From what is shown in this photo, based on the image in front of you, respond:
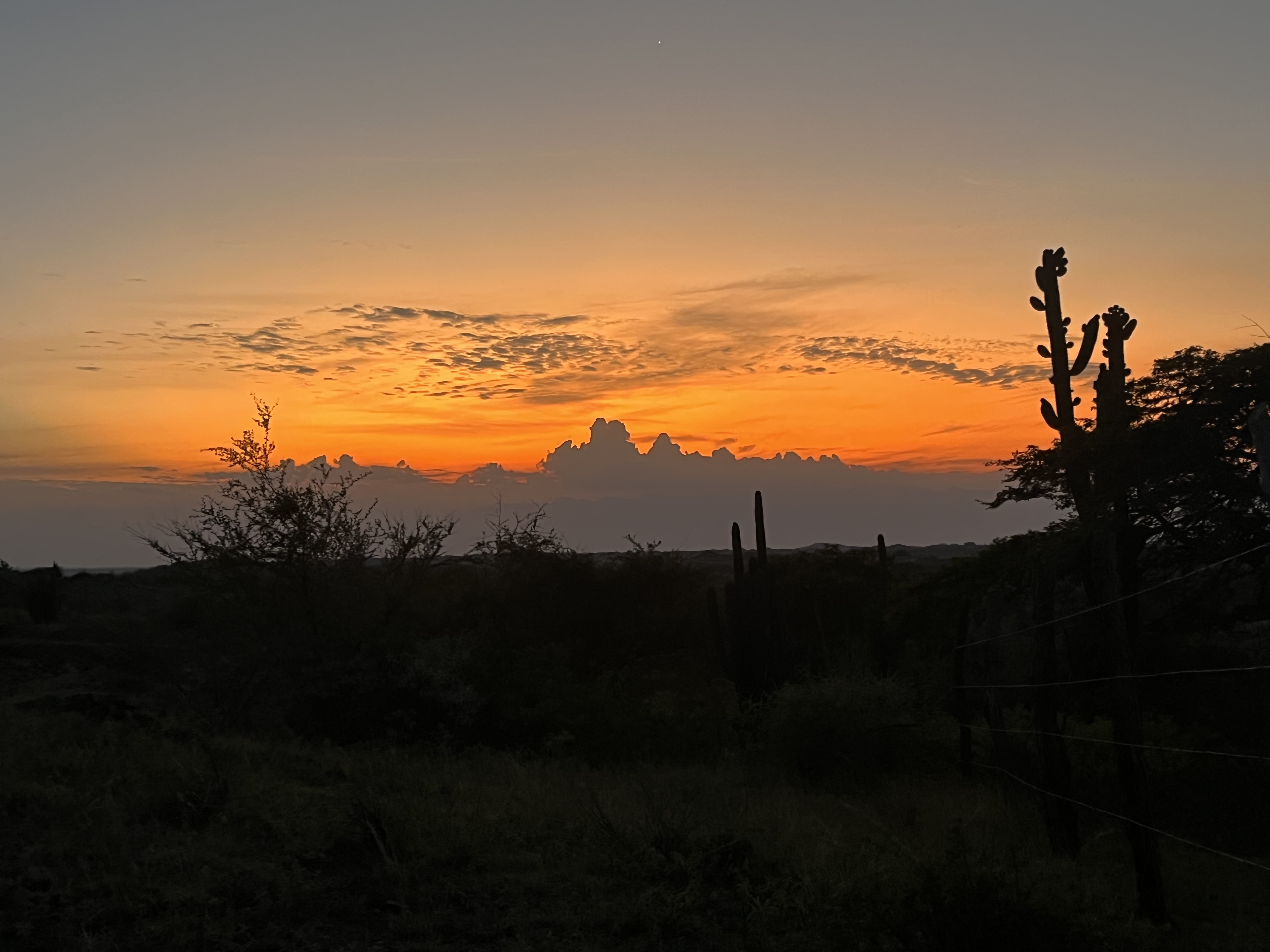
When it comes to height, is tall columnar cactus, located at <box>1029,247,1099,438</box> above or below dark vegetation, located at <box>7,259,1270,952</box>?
above

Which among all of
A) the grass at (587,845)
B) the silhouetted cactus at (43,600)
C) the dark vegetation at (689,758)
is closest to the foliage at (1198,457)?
the dark vegetation at (689,758)

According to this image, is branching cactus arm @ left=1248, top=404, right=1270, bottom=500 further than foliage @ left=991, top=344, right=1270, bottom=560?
No

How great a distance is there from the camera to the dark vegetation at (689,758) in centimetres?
830

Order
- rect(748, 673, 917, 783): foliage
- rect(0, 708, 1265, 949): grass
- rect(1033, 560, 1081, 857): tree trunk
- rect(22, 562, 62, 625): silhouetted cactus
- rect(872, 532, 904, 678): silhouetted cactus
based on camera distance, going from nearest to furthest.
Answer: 1. rect(0, 708, 1265, 949): grass
2. rect(1033, 560, 1081, 857): tree trunk
3. rect(748, 673, 917, 783): foliage
4. rect(872, 532, 904, 678): silhouetted cactus
5. rect(22, 562, 62, 625): silhouetted cactus

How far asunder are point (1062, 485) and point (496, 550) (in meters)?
23.0

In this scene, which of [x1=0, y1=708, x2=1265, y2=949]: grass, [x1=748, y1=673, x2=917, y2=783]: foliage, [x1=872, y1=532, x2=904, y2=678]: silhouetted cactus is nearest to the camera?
[x1=0, y1=708, x2=1265, y2=949]: grass

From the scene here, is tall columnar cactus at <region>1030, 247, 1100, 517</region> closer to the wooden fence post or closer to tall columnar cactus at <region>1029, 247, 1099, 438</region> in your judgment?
tall columnar cactus at <region>1029, 247, 1099, 438</region>

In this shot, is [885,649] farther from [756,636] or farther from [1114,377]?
[1114,377]

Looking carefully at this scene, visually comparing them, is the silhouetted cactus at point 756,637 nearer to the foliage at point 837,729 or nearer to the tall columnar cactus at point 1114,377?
the foliage at point 837,729

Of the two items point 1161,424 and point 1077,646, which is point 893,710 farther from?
point 1161,424

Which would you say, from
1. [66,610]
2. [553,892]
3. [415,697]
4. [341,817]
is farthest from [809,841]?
[66,610]

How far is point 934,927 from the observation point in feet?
23.7

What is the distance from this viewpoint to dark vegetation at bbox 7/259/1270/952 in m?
8.30

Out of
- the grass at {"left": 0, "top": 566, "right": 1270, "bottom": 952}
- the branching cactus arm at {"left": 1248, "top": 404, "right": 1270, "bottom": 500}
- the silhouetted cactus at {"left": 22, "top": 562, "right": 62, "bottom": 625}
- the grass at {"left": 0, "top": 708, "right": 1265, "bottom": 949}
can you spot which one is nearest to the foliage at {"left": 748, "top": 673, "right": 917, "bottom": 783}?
the grass at {"left": 0, "top": 566, "right": 1270, "bottom": 952}
